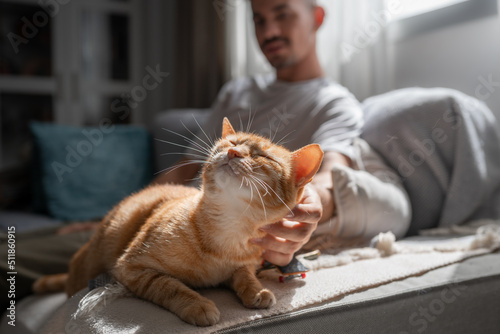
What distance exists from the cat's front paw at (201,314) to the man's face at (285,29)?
1.09 m

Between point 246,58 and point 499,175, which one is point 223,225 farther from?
point 246,58

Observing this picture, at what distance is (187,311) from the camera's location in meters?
0.67

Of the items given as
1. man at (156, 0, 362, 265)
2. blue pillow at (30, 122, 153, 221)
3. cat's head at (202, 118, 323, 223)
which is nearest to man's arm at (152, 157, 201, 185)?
man at (156, 0, 362, 265)

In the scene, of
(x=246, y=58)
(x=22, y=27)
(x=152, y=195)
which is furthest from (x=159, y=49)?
(x=152, y=195)

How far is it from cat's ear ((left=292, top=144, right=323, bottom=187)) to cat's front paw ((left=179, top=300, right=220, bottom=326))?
0.86ft

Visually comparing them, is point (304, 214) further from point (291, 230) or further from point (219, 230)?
point (219, 230)

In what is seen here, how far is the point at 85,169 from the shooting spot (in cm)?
221

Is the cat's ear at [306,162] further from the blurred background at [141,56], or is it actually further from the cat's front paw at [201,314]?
the blurred background at [141,56]

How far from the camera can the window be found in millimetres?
1594

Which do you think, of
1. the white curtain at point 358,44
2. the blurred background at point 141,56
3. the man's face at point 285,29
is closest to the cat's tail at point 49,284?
the man's face at point 285,29

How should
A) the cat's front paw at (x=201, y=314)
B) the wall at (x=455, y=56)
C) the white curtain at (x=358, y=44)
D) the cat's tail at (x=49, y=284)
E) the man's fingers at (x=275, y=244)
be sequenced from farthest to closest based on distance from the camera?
the white curtain at (x=358, y=44) → the wall at (x=455, y=56) → the cat's tail at (x=49, y=284) → the man's fingers at (x=275, y=244) → the cat's front paw at (x=201, y=314)

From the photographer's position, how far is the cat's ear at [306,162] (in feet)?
2.34

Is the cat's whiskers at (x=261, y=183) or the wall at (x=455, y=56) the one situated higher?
the wall at (x=455, y=56)

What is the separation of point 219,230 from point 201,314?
6.0 inches
